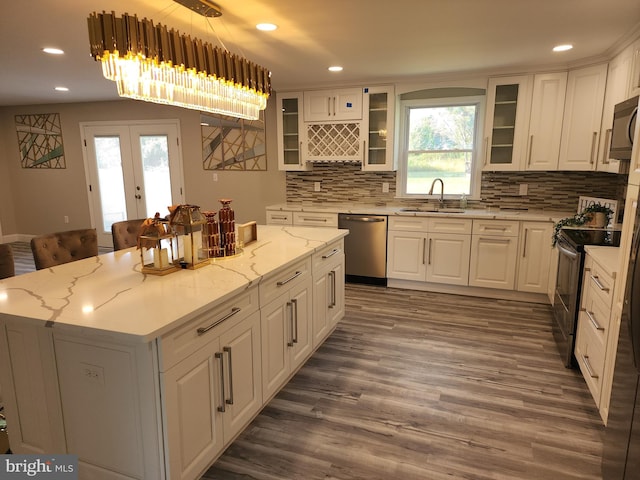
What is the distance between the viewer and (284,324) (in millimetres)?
2363

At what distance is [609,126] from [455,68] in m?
1.45

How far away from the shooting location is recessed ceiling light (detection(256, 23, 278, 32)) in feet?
9.00

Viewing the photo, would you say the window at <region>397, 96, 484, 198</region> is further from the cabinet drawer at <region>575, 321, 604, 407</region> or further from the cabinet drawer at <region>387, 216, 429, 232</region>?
the cabinet drawer at <region>575, 321, 604, 407</region>

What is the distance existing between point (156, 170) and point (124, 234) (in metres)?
3.54

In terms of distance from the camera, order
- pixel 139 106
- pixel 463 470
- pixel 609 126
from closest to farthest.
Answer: pixel 463 470, pixel 609 126, pixel 139 106

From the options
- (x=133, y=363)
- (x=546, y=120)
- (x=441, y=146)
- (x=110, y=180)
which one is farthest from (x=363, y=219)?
(x=110, y=180)

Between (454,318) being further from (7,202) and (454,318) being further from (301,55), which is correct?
(7,202)

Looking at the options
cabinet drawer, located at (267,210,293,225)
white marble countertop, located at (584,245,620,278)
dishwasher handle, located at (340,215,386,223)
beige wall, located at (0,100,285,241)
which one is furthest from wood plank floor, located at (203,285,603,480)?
beige wall, located at (0,100,285,241)

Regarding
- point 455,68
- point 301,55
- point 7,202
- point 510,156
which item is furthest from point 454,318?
point 7,202

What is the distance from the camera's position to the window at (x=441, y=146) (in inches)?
180

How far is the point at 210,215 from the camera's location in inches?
88.0

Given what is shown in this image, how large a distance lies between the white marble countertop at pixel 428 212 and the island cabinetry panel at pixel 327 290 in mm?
1457

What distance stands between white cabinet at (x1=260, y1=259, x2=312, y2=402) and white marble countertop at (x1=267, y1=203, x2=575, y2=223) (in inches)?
82.2

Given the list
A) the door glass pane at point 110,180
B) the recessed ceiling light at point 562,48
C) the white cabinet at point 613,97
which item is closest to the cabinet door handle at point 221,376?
the white cabinet at point 613,97
